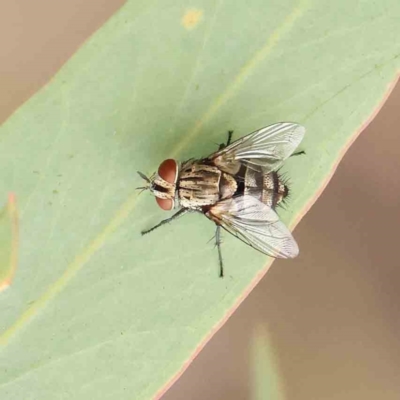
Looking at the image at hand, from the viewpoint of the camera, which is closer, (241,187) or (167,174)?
(167,174)

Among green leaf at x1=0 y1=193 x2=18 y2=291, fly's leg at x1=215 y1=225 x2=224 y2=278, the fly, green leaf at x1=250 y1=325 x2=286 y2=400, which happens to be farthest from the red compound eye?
green leaf at x1=250 y1=325 x2=286 y2=400

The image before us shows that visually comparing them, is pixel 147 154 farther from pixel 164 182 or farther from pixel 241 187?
pixel 241 187

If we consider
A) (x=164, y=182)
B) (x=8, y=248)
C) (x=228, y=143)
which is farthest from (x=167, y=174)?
(x=8, y=248)

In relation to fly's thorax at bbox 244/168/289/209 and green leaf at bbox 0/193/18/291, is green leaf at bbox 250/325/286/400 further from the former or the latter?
green leaf at bbox 0/193/18/291

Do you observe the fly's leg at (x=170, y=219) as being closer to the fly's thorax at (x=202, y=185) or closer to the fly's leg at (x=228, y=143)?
the fly's thorax at (x=202, y=185)

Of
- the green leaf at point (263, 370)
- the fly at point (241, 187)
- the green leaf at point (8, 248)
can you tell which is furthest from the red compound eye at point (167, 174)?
the green leaf at point (263, 370)

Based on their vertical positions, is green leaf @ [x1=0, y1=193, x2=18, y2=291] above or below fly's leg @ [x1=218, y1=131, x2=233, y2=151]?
below

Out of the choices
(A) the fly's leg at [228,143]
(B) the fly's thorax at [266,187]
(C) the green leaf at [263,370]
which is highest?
(A) the fly's leg at [228,143]
